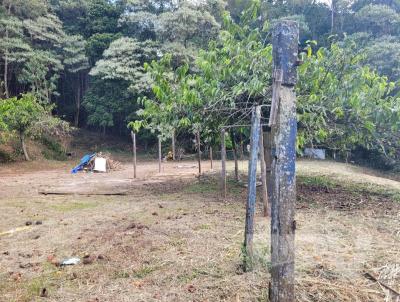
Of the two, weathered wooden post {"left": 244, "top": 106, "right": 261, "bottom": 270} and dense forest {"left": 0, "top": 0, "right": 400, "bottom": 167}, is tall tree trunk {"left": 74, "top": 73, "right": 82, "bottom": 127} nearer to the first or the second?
dense forest {"left": 0, "top": 0, "right": 400, "bottom": 167}

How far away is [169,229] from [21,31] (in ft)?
61.6

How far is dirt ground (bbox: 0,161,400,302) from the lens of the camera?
2947 millimetres

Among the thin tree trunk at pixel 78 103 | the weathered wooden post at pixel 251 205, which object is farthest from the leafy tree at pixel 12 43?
the weathered wooden post at pixel 251 205

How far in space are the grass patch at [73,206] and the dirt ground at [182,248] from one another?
0.02m

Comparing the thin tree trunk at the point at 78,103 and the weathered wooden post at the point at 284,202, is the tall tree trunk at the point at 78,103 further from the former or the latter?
the weathered wooden post at the point at 284,202

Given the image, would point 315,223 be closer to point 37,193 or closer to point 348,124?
point 348,124

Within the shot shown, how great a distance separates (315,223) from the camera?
5.11m

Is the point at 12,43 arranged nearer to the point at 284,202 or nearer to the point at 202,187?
the point at 202,187

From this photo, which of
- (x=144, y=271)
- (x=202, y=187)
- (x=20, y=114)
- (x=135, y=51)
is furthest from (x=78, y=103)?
(x=144, y=271)

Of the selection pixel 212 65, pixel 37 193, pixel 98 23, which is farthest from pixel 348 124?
pixel 98 23

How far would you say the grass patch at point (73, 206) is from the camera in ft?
21.4

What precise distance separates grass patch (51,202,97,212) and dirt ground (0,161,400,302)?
0.02 metres

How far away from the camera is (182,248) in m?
3.96

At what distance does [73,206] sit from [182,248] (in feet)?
11.7
